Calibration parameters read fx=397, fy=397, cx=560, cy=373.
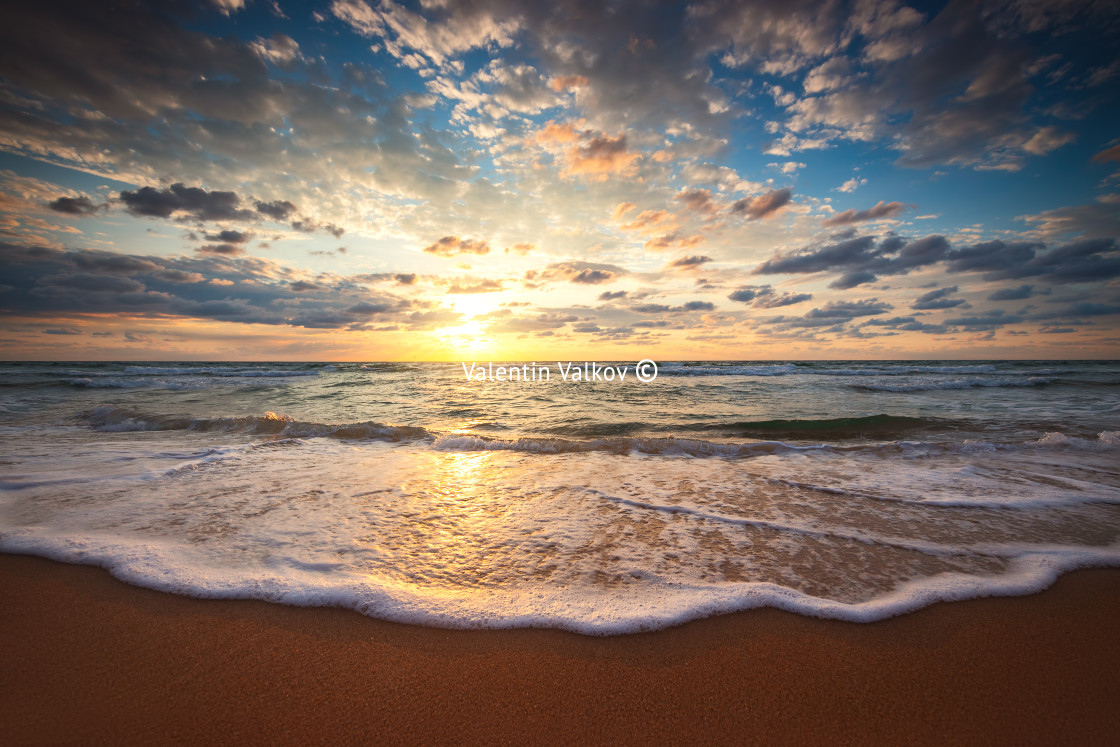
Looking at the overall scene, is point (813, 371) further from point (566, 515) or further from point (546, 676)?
point (546, 676)

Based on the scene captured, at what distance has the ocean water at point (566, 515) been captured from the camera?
262 centimetres

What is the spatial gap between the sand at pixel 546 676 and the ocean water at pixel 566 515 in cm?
17

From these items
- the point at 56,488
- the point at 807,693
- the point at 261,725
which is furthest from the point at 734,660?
the point at 56,488

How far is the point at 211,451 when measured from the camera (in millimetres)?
6258

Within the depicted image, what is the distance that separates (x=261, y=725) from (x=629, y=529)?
9.01ft

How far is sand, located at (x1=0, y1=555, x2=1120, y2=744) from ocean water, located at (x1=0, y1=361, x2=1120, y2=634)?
0.57ft

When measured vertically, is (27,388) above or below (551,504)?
above

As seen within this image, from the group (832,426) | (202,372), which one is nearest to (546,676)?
(832,426)

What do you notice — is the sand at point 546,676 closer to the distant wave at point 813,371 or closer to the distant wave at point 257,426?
the distant wave at point 257,426

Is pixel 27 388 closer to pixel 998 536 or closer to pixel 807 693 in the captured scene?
pixel 807 693

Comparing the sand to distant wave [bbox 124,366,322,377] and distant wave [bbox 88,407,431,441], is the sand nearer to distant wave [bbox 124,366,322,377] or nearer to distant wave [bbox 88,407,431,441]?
distant wave [bbox 88,407,431,441]

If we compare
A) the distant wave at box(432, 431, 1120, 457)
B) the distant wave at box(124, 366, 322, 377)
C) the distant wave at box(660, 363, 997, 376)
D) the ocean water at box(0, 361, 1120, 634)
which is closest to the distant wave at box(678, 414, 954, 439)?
the ocean water at box(0, 361, 1120, 634)

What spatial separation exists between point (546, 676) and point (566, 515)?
2006 mm

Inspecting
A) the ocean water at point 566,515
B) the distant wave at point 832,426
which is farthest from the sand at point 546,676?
A: the distant wave at point 832,426
